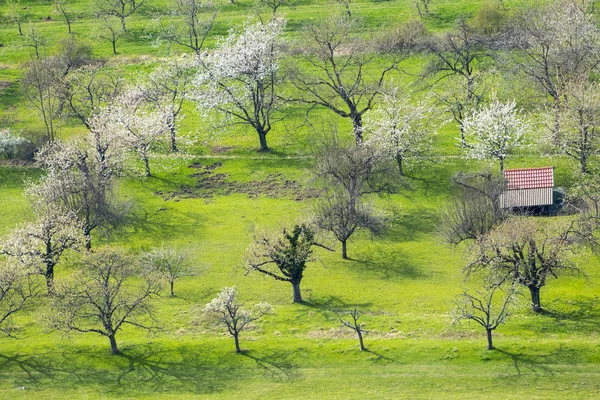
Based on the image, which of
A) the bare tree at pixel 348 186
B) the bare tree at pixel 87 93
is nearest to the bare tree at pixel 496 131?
the bare tree at pixel 348 186

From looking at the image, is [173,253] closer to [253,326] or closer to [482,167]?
[253,326]

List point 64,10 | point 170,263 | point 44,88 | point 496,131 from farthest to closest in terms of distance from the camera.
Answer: point 64,10
point 44,88
point 496,131
point 170,263

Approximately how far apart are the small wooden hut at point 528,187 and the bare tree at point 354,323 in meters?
20.1

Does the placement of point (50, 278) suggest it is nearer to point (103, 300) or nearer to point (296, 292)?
point (103, 300)

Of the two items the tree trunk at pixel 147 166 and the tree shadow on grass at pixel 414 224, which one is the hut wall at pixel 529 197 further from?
the tree trunk at pixel 147 166

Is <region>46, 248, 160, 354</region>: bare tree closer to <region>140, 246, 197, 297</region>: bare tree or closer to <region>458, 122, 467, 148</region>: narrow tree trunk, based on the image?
<region>140, 246, 197, 297</region>: bare tree

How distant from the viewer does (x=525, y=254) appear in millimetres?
80062

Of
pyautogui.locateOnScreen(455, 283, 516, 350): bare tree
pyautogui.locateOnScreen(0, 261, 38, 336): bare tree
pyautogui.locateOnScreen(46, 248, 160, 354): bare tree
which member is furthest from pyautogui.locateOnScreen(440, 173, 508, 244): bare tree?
pyautogui.locateOnScreen(0, 261, 38, 336): bare tree

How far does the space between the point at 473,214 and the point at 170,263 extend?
85.1 feet

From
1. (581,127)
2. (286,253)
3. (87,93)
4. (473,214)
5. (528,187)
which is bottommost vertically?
(286,253)

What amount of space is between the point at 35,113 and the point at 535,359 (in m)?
73.0

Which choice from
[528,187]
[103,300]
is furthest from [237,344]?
[528,187]

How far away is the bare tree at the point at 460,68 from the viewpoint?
367 ft

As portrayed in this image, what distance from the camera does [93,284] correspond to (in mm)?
77938
